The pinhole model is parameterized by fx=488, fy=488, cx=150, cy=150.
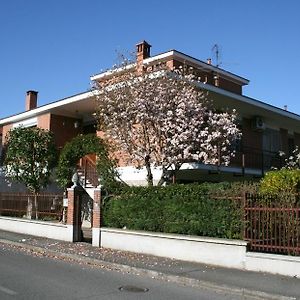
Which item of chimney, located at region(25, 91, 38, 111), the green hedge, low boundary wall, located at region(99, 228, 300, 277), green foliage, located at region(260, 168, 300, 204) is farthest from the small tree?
green foliage, located at region(260, 168, 300, 204)

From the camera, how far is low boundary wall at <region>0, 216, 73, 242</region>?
17.3 m

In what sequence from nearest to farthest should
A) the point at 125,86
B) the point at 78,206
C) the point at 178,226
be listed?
the point at 178,226, the point at 78,206, the point at 125,86

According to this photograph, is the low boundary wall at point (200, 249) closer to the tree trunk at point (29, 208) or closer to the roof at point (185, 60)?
the tree trunk at point (29, 208)

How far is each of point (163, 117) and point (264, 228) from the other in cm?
734

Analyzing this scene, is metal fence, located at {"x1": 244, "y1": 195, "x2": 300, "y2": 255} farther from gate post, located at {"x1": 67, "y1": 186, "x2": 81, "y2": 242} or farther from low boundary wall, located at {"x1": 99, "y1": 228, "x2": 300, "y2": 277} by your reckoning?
gate post, located at {"x1": 67, "y1": 186, "x2": 81, "y2": 242}

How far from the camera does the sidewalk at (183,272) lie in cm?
912

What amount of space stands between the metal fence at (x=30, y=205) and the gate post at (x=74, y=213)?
5.06 feet

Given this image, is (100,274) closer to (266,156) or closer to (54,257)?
(54,257)

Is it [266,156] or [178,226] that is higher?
[266,156]

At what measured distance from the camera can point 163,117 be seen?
17.7m

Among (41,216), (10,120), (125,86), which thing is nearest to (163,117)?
(125,86)

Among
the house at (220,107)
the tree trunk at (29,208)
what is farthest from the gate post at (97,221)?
the tree trunk at (29,208)

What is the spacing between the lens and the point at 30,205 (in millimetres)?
20453

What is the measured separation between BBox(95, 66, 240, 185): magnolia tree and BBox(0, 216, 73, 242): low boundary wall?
3650 millimetres
